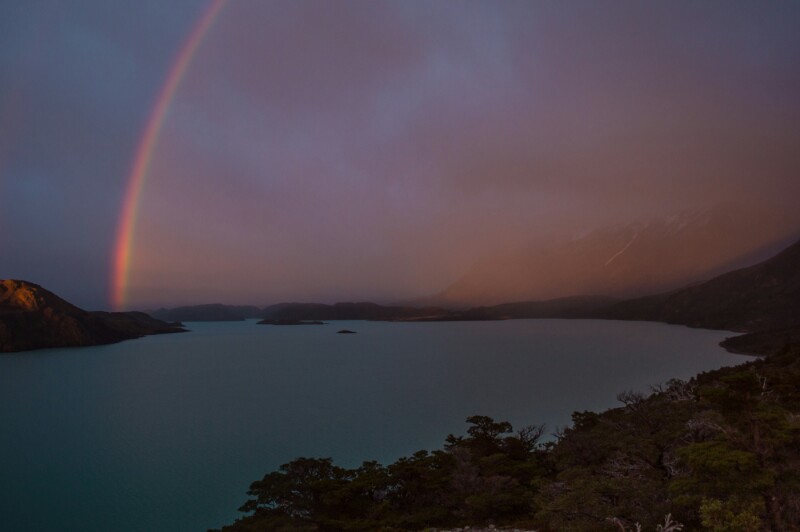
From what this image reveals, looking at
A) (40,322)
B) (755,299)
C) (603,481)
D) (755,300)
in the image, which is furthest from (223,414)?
(755,299)

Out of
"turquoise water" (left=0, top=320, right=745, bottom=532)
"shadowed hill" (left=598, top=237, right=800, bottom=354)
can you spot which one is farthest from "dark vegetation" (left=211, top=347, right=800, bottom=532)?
"shadowed hill" (left=598, top=237, right=800, bottom=354)

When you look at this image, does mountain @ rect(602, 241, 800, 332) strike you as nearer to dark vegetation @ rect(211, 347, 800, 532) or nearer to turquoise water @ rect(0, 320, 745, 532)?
turquoise water @ rect(0, 320, 745, 532)

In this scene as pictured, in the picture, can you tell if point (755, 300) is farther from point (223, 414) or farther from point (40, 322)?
point (40, 322)

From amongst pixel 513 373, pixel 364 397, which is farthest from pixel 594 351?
pixel 364 397

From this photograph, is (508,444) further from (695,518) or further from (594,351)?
(594,351)

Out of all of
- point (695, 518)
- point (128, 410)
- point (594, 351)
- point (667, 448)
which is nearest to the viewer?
point (695, 518)

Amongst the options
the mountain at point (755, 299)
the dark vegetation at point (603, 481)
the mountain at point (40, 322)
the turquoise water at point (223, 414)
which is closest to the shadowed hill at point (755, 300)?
the mountain at point (755, 299)

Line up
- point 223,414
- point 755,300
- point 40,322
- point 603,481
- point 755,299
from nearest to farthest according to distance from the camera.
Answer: point 603,481 → point 223,414 → point 40,322 → point 755,300 → point 755,299
